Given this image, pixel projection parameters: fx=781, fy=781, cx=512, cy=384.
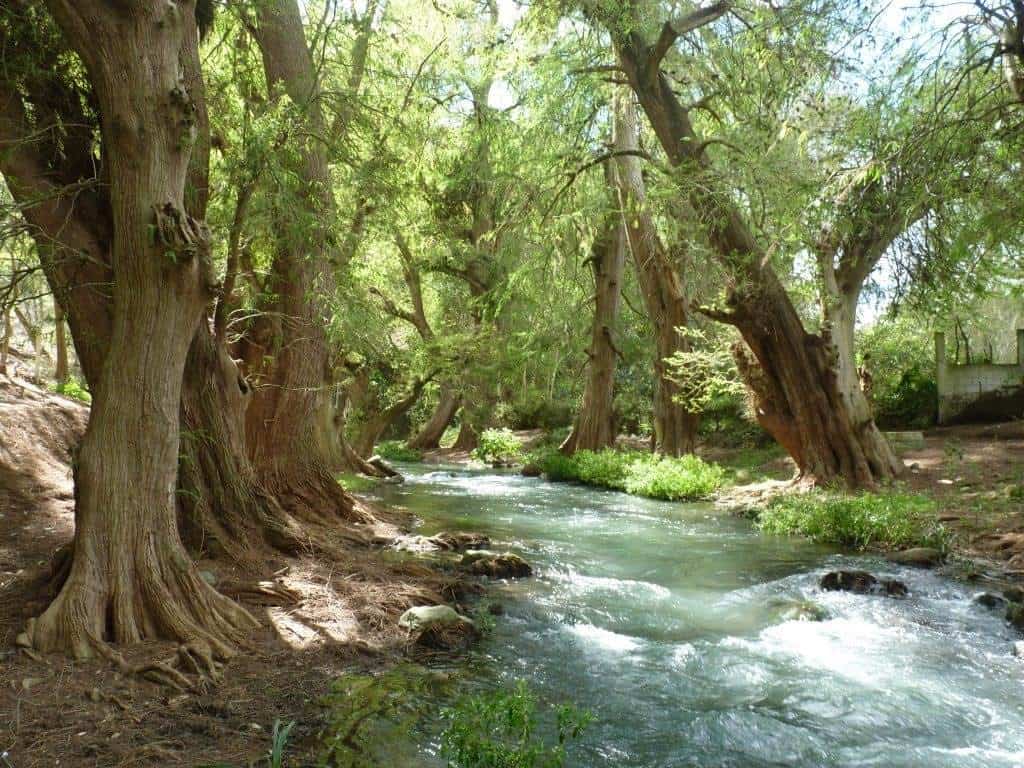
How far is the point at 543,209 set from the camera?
14.2 m

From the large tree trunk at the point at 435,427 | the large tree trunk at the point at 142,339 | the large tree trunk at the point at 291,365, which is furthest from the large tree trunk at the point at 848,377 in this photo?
the large tree trunk at the point at 435,427

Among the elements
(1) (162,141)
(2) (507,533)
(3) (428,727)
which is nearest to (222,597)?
(3) (428,727)

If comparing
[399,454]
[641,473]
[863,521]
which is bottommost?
[863,521]

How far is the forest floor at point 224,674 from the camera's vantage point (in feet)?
12.4

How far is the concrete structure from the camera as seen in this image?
17016mm

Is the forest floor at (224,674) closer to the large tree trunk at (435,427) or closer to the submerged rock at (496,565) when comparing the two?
the submerged rock at (496,565)

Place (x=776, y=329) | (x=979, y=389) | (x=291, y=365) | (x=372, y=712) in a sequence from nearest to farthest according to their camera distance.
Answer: (x=372, y=712) → (x=291, y=365) → (x=776, y=329) → (x=979, y=389)

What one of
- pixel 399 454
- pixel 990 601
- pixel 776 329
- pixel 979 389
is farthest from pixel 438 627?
pixel 399 454

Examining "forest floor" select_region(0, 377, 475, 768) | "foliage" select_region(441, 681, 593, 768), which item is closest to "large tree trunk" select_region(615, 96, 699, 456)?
"forest floor" select_region(0, 377, 475, 768)

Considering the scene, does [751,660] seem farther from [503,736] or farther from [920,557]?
[920,557]

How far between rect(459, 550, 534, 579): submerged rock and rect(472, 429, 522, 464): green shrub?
16.5m

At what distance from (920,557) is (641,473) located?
8324 millimetres

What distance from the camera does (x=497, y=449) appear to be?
84.0 feet

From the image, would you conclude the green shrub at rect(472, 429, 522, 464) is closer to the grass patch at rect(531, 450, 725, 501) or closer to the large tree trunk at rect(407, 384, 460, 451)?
the grass patch at rect(531, 450, 725, 501)
